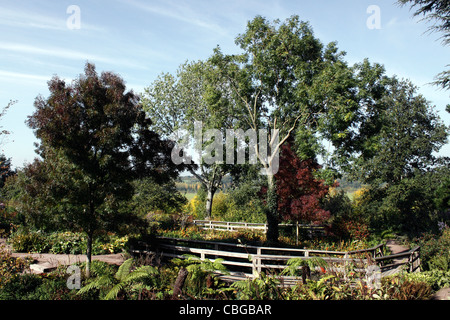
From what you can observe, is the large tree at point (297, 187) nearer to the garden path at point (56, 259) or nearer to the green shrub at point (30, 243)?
the garden path at point (56, 259)

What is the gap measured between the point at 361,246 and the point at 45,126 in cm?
1466

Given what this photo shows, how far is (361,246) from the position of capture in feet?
49.9

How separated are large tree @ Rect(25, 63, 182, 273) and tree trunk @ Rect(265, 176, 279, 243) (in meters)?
9.34

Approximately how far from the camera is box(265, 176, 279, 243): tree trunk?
1666cm

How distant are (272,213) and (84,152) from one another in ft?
36.0

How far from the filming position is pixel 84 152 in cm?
891

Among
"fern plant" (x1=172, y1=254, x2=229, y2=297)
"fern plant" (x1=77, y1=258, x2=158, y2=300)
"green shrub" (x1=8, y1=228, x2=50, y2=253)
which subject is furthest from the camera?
"green shrub" (x1=8, y1=228, x2=50, y2=253)

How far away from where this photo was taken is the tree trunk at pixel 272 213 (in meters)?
16.7

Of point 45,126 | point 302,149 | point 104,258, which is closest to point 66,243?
point 104,258

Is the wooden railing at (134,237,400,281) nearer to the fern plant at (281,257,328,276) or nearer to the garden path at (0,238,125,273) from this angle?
the fern plant at (281,257,328,276)

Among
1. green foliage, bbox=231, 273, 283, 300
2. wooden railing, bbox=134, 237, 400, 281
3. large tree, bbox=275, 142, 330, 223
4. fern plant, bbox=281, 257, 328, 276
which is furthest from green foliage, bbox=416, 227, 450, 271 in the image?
green foliage, bbox=231, 273, 283, 300

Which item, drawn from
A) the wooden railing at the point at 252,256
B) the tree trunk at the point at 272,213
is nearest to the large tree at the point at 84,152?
the wooden railing at the point at 252,256

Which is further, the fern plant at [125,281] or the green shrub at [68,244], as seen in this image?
the green shrub at [68,244]

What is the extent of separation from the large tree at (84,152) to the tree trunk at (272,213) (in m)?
9.34
